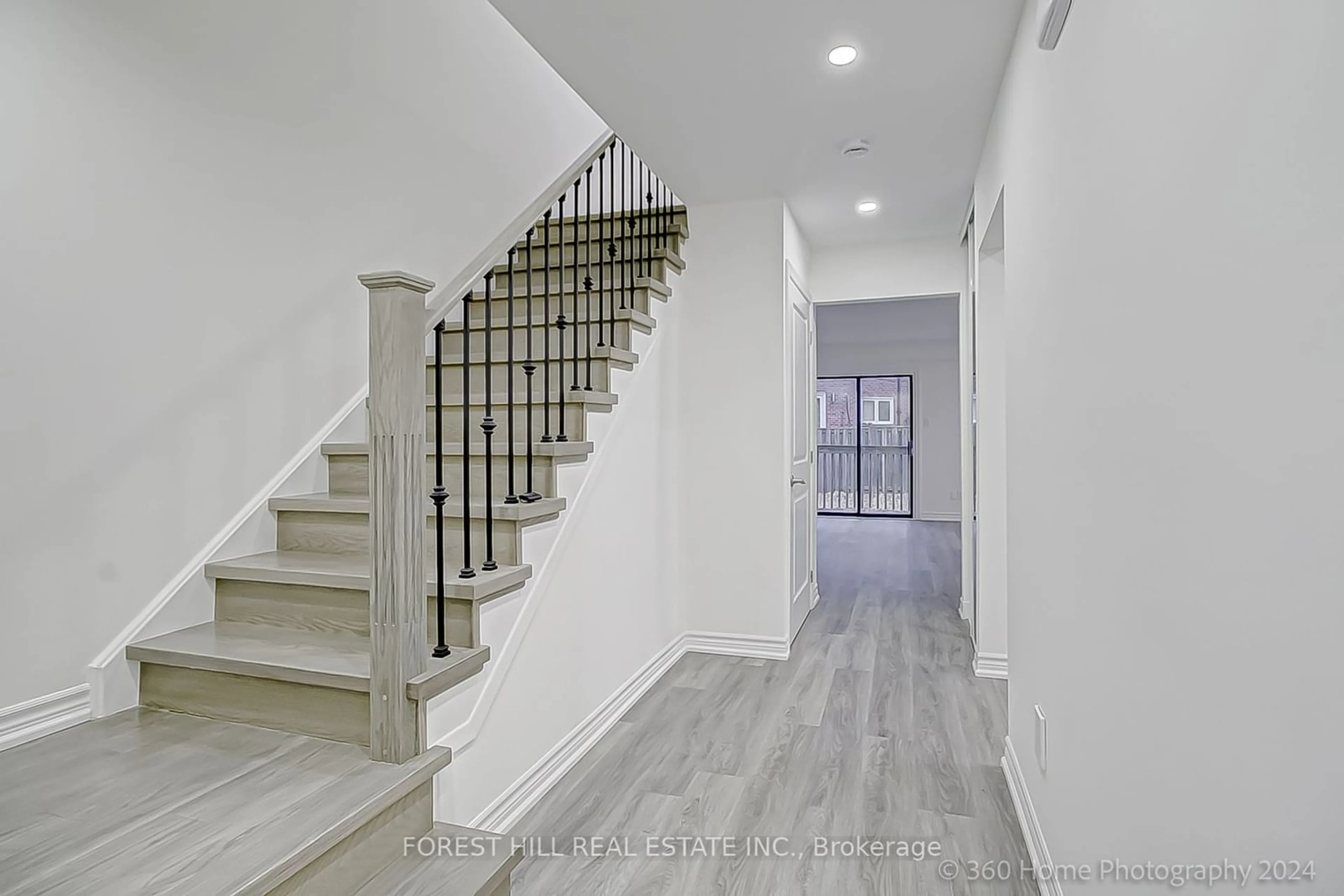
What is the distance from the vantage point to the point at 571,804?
224cm

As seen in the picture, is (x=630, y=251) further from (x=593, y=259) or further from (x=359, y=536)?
(x=359, y=536)

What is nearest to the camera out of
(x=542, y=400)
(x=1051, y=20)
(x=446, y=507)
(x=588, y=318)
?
(x=1051, y=20)

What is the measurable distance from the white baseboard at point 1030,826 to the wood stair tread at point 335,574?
5.07ft

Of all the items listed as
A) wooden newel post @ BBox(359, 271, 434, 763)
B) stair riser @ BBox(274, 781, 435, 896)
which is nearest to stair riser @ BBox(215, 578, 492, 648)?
wooden newel post @ BBox(359, 271, 434, 763)

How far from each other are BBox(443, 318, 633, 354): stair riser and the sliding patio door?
761cm

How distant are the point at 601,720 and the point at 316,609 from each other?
118 centimetres

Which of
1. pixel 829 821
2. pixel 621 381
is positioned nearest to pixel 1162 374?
pixel 829 821

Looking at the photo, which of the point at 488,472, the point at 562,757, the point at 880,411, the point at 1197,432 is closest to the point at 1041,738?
the point at 1197,432

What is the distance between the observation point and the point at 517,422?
9.21 ft

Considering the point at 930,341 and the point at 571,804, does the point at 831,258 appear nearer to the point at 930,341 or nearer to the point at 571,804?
the point at 571,804

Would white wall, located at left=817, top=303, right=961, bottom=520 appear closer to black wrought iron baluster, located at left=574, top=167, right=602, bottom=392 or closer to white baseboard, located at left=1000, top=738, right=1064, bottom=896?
black wrought iron baluster, located at left=574, top=167, right=602, bottom=392

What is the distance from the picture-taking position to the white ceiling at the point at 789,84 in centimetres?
217

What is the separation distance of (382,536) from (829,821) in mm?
1556

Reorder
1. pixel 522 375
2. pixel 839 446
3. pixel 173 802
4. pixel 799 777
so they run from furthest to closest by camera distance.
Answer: pixel 839 446 → pixel 522 375 → pixel 799 777 → pixel 173 802
